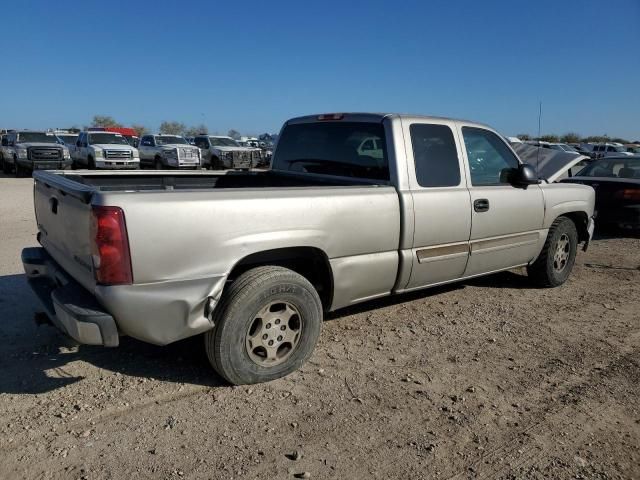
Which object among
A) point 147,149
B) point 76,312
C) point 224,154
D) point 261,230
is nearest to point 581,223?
point 261,230

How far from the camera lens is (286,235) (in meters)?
3.40

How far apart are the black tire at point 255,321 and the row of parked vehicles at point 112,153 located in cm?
1921

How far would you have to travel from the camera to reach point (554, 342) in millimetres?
4383

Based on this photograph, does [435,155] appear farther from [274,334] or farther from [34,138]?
[34,138]

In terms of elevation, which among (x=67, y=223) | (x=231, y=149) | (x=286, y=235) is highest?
(x=231, y=149)

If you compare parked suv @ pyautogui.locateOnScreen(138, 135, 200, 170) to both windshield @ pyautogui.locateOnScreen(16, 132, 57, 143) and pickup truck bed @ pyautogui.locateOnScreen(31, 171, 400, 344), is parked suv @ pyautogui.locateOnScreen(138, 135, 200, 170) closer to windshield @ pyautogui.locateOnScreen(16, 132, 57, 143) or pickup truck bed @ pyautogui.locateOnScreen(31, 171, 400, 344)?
windshield @ pyautogui.locateOnScreen(16, 132, 57, 143)

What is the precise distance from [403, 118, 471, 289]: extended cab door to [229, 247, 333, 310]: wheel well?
31.1 inches

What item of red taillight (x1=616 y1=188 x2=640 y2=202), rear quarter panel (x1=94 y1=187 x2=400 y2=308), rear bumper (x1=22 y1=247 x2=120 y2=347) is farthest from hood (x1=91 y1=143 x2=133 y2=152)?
rear quarter panel (x1=94 y1=187 x2=400 y2=308)

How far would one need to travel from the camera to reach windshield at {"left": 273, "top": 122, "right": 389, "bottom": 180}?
14.2 ft

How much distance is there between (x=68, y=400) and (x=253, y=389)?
44.7 inches

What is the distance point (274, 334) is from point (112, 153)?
19901mm

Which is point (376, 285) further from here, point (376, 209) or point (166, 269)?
point (166, 269)

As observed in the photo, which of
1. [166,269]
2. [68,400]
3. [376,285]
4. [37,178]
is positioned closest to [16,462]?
[68,400]

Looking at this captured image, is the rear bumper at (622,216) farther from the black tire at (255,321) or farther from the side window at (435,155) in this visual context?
the black tire at (255,321)
